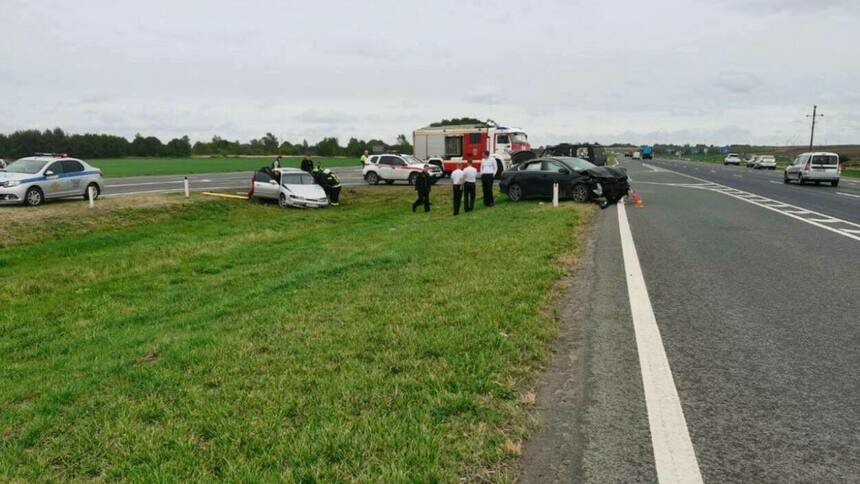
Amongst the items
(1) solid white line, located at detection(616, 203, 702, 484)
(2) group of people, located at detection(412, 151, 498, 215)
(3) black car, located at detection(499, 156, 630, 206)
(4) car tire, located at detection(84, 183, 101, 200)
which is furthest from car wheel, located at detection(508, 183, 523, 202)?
(4) car tire, located at detection(84, 183, 101, 200)

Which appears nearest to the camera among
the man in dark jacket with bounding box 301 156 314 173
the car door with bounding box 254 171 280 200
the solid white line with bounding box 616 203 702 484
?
the solid white line with bounding box 616 203 702 484

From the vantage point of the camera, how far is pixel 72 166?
65.7 ft

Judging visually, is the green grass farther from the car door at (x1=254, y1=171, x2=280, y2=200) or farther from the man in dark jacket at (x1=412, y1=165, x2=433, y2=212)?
the man in dark jacket at (x1=412, y1=165, x2=433, y2=212)

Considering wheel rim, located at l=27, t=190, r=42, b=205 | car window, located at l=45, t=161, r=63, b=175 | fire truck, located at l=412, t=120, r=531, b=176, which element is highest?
fire truck, located at l=412, t=120, r=531, b=176

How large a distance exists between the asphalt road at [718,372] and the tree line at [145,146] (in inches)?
2896

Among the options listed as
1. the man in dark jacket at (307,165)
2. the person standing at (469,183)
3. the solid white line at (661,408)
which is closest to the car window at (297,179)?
the man in dark jacket at (307,165)

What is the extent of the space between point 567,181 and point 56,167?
17029 mm


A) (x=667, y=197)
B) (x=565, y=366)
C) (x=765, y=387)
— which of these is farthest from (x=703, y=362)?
(x=667, y=197)

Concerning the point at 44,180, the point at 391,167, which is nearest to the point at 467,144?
the point at 391,167

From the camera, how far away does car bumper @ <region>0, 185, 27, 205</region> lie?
18.0 m

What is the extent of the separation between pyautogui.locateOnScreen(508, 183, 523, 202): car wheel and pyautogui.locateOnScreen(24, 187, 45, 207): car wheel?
51.4 ft

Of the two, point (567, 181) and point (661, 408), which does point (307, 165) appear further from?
point (661, 408)

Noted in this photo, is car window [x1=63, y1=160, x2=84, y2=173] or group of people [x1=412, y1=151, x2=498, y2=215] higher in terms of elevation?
car window [x1=63, y1=160, x2=84, y2=173]

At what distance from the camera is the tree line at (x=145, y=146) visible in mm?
89625
